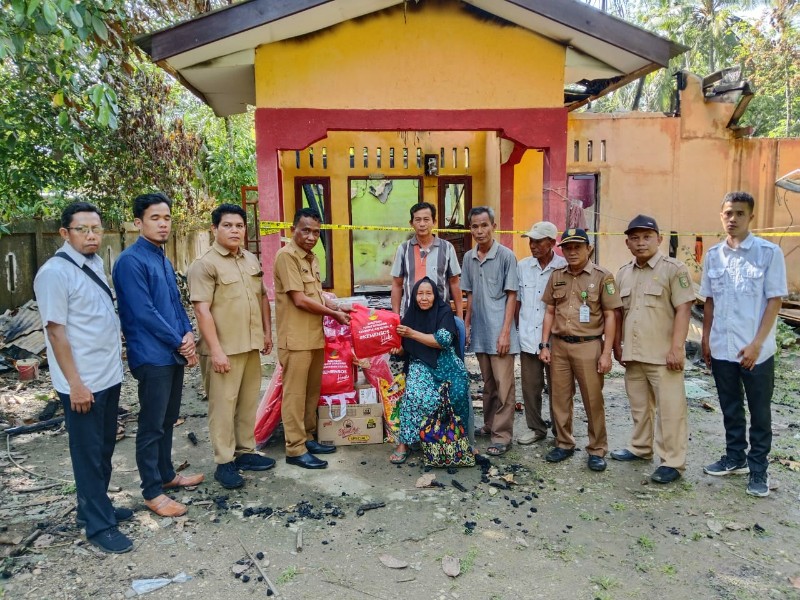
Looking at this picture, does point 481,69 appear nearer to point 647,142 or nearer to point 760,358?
point 760,358

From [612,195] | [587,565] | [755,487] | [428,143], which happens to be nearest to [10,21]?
[587,565]

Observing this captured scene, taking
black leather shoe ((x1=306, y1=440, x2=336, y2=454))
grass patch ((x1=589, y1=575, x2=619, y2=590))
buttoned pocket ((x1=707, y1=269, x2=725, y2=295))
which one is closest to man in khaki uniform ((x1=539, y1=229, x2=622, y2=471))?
buttoned pocket ((x1=707, y1=269, x2=725, y2=295))

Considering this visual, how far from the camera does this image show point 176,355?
11.5 ft

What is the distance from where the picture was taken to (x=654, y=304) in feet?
13.1

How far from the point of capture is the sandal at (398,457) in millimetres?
4355

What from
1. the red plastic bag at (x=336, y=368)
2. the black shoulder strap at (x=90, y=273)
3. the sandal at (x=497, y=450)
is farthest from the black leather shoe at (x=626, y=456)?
the black shoulder strap at (x=90, y=273)

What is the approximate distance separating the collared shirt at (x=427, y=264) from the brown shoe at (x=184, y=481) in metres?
2.12

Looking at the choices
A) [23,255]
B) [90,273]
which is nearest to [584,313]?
[90,273]

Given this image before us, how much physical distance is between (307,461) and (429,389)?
1.11 metres

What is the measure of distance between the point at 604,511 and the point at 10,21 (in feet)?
16.8

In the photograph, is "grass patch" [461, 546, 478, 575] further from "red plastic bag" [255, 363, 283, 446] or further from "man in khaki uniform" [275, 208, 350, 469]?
"red plastic bag" [255, 363, 283, 446]

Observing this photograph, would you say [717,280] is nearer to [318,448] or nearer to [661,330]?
[661,330]

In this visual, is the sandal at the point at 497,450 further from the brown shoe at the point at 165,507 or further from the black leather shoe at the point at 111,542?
the black leather shoe at the point at 111,542

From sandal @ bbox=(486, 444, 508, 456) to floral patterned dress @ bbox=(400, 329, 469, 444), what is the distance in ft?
1.47
